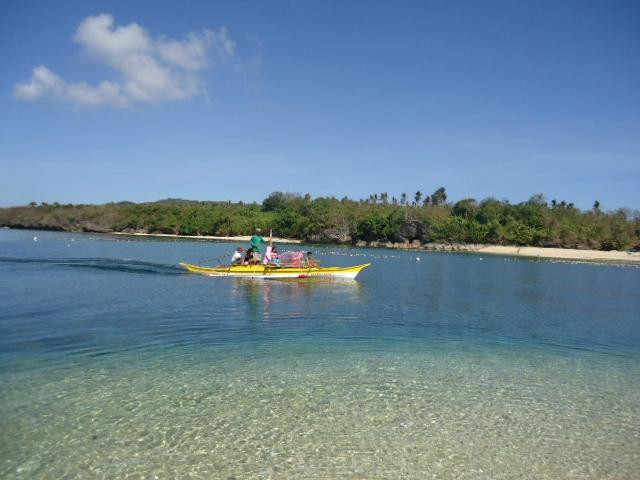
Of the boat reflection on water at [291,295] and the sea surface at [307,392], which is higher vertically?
the boat reflection on water at [291,295]

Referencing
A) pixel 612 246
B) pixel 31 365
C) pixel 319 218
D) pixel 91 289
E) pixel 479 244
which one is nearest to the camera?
pixel 31 365

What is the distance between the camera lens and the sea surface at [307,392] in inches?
311

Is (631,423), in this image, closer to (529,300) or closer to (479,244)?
(529,300)

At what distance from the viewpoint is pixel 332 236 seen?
114688mm

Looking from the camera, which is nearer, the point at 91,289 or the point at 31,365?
the point at 31,365

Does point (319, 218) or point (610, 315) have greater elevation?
point (319, 218)

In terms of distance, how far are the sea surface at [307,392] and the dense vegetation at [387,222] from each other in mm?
86702

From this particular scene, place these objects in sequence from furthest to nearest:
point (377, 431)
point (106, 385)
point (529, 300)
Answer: point (529, 300) < point (106, 385) < point (377, 431)

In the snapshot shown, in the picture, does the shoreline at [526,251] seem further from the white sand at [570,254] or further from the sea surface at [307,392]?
the sea surface at [307,392]

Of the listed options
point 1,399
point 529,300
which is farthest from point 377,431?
point 529,300

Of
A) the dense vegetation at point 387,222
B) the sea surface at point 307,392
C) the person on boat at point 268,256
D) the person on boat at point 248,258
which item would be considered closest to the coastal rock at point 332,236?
the dense vegetation at point 387,222

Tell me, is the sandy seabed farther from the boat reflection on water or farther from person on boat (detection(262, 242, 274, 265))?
person on boat (detection(262, 242, 274, 265))

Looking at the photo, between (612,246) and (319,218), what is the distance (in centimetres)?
6302

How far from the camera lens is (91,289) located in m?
26.2
